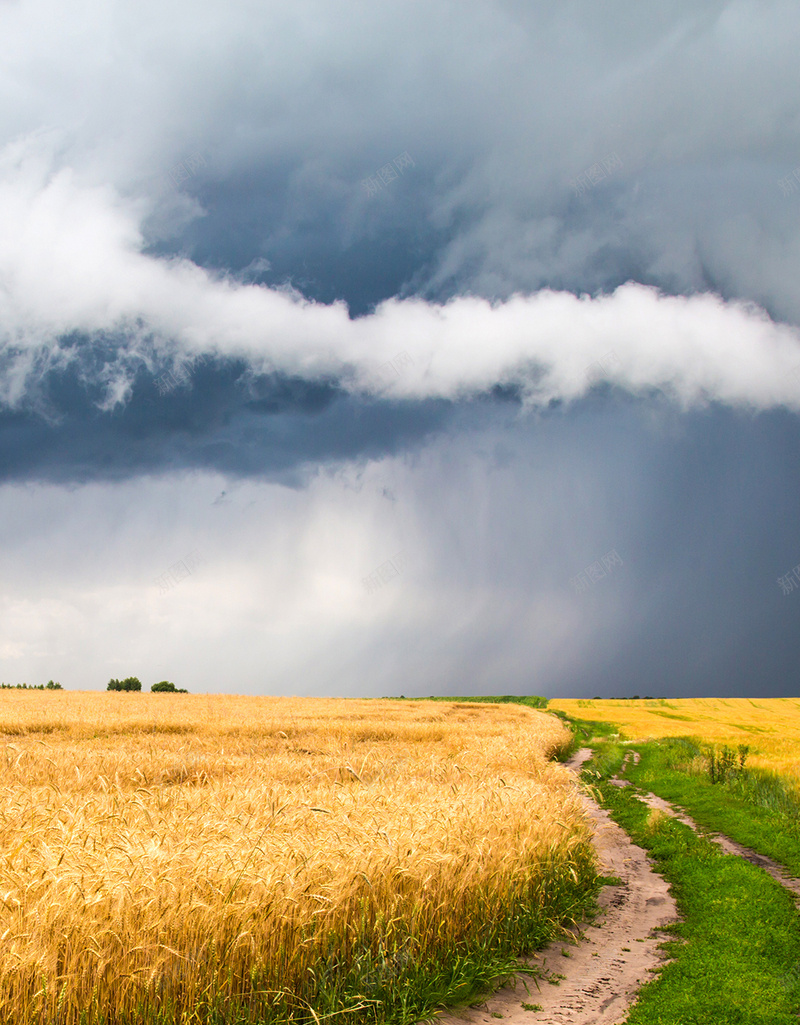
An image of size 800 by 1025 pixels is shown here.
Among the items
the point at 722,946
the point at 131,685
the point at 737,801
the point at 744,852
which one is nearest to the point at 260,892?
the point at 722,946

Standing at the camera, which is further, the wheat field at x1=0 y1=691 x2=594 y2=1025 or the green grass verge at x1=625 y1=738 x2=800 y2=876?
the green grass verge at x1=625 y1=738 x2=800 y2=876

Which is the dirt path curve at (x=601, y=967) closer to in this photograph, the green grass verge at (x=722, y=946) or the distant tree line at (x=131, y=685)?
the green grass verge at (x=722, y=946)

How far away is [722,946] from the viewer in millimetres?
6840

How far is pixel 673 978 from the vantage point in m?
6.04

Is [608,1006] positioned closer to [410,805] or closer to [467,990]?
[467,990]

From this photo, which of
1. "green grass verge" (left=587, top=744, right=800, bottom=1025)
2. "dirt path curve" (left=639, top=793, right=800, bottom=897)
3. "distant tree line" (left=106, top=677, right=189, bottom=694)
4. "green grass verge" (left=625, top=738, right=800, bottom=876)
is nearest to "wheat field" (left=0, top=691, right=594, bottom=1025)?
"green grass verge" (left=587, top=744, right=800, bottom=1025)

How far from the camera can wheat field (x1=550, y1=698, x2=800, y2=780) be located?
79.7 feet

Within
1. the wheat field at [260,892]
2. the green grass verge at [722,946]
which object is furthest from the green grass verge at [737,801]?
the wheat field at [260,892]

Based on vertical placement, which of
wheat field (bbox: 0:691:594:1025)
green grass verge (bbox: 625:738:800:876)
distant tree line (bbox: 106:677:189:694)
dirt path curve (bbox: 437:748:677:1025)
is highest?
wheat field (bbox: 0:691:594:1025)

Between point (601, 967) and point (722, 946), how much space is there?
59.9 inches

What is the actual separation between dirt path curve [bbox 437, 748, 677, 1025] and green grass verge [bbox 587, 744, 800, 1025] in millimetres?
233

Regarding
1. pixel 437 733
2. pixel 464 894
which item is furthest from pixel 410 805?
pixel 437 733

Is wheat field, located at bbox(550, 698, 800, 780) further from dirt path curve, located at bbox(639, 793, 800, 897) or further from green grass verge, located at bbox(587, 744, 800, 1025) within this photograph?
green grass verge, located at bbox(587, 744, 800, 1025)

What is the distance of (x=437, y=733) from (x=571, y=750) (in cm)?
711
